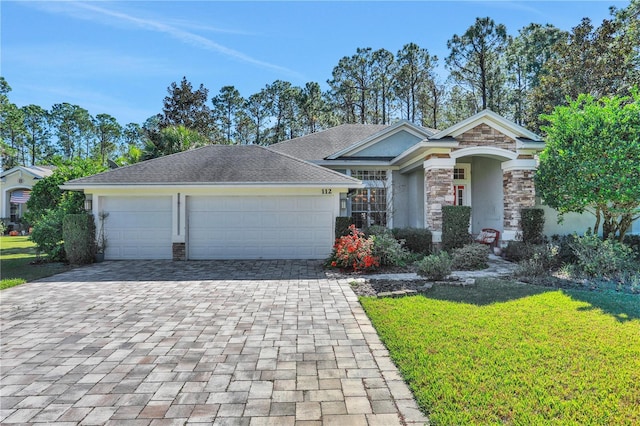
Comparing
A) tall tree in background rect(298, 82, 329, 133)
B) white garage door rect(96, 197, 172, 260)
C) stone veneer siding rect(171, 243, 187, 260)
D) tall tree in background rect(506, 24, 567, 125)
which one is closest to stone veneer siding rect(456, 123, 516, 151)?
stone veneer siding rect(171, 243, 187, 260)

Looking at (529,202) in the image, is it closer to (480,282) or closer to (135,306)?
(480,282)

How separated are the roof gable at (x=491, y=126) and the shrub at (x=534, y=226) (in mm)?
2553

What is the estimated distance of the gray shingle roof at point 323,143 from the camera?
16.0 meters

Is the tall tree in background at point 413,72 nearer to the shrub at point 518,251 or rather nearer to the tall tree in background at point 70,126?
the shrub at point 518,251

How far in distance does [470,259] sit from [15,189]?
31.7m

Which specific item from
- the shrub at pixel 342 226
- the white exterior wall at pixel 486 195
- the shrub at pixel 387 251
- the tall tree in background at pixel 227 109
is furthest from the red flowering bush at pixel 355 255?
the tall tree in background at pixel 227 109

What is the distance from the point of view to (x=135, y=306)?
6.26 m

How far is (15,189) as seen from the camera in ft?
86.5

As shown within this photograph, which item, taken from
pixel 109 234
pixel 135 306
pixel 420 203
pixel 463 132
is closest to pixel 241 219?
pixel 109 234

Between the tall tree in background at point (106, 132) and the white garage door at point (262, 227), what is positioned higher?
the tall tree in background at point (106, 132)

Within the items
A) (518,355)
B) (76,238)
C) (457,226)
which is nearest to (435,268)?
(457,226)

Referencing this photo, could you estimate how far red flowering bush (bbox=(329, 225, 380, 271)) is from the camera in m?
9.27

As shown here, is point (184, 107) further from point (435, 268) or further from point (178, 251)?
point (435, 268)

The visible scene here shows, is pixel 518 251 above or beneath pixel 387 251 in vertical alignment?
beneath
